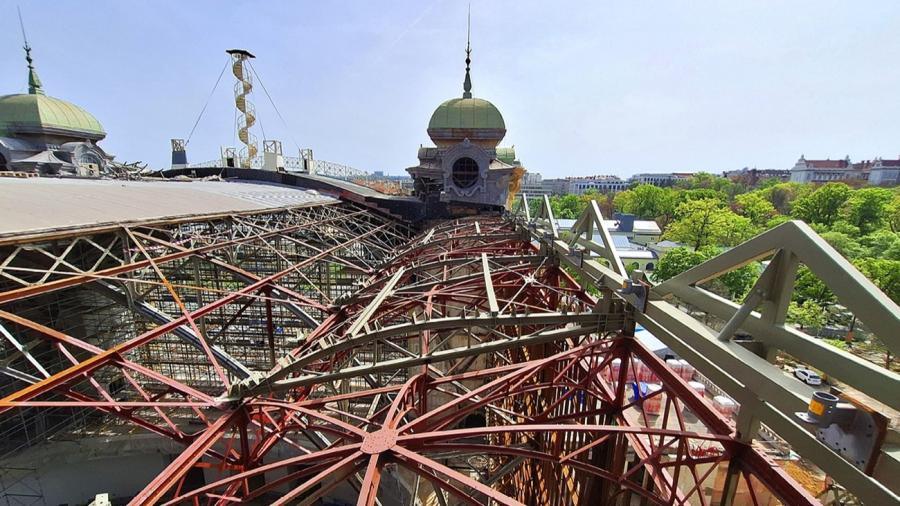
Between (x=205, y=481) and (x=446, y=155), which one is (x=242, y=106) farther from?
(x=205, y=481)

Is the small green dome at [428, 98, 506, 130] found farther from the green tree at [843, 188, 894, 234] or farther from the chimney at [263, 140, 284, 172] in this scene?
the green tree at [843, 188, 894, 234]

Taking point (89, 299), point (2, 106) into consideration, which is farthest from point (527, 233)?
point (2, 106)

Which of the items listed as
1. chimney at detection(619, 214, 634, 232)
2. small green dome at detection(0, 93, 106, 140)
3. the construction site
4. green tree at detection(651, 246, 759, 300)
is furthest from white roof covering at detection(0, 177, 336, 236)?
chimney at detection(619, 214, 634, 232)

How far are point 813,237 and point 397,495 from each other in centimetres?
1416

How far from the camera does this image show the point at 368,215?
22.0 metres

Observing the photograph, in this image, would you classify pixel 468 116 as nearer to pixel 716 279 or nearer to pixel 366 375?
pixel 716 279

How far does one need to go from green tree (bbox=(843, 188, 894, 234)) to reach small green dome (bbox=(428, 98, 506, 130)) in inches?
1752

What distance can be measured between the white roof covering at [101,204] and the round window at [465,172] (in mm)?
9948

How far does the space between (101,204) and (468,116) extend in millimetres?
25102

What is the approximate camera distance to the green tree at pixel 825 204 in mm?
45969

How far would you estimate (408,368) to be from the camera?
10.7 meters

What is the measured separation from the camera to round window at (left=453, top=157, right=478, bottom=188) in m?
24.2

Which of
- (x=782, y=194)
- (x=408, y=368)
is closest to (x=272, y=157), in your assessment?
(x=408, y=368)

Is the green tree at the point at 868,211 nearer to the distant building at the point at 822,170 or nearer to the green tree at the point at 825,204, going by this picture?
the green tree at the point at 825,204
